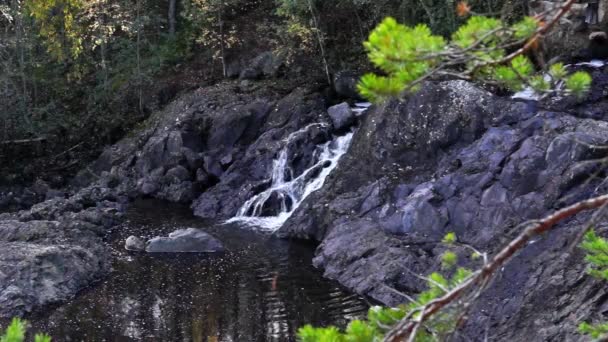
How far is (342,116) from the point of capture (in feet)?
72.8

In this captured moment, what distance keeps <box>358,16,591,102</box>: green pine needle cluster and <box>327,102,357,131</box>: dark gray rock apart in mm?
17392

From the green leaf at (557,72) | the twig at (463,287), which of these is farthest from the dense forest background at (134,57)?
the twig at (463,287)

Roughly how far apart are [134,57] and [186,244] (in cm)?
1554

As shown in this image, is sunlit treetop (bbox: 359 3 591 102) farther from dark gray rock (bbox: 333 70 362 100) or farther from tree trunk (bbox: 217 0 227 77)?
tree trunk (bbox: 217 0 227 77)

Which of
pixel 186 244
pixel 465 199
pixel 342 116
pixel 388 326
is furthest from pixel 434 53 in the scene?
pixel 342 116

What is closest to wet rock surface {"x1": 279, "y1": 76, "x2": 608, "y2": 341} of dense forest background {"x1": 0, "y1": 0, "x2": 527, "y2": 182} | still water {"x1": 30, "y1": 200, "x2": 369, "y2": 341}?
still water {"x1": 30, "y1": 200, "x2": 369, "y2": 341}

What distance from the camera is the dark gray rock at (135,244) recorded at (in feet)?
57.6

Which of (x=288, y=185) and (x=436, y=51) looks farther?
(x=288, y=185)

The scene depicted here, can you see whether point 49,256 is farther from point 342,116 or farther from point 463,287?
point 463,287

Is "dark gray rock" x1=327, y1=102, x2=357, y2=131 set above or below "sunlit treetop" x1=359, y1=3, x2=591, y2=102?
below

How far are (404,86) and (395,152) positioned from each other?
14.3 meters

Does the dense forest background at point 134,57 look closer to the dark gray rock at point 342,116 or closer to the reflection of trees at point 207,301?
the dark gray rock at point 342,116

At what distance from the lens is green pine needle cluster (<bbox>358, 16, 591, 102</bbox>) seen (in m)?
4.20

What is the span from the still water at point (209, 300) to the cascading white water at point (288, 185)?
2.52m
